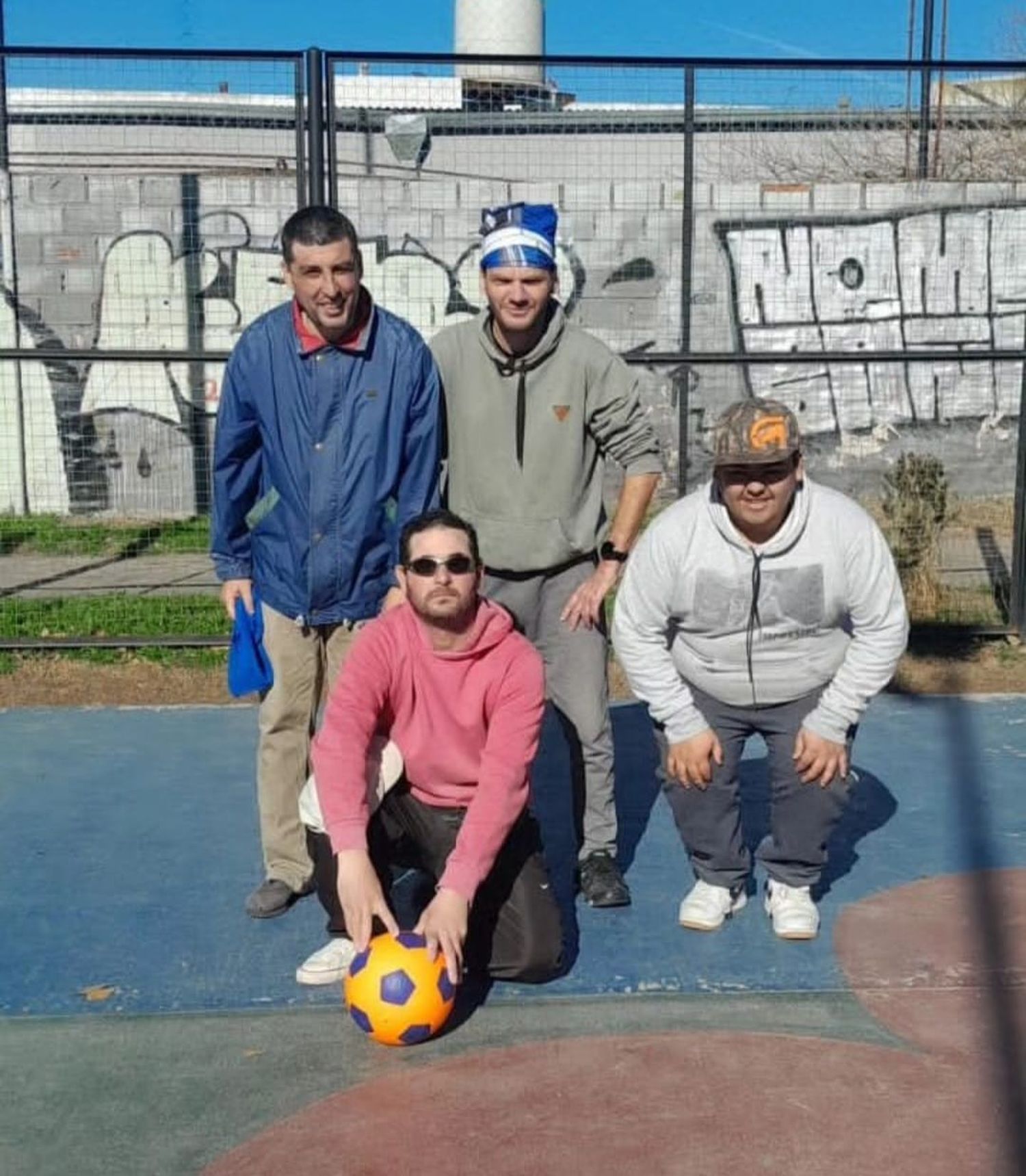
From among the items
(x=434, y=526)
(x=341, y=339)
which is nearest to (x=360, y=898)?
(x=434, y=526)

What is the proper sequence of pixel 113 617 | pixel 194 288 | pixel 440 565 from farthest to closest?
pixel 194 288 → pixel 113 617 → pixel 440 565

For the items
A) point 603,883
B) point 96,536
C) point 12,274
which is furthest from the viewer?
point 12,274

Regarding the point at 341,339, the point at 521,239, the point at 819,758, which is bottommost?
the point at 819,758

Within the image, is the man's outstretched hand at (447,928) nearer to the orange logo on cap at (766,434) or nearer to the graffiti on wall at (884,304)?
the orange logo on cap at (766,434)

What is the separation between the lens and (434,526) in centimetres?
395

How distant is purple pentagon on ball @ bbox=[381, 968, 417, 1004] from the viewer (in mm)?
3648

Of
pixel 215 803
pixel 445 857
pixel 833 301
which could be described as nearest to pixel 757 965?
pixel 445 857

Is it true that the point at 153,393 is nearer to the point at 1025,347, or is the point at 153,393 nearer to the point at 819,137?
the point at 819,137

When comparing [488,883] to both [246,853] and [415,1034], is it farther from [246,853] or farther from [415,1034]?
[246,853]

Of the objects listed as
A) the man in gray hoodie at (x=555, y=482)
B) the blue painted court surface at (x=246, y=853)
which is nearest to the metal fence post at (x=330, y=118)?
the blue painted court surface at (x=246, y=853)

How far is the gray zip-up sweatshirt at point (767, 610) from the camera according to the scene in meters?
4.23

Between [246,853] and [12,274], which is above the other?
[12,274]

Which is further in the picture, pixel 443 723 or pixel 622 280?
pixel 622 280

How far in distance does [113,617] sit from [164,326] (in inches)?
149
